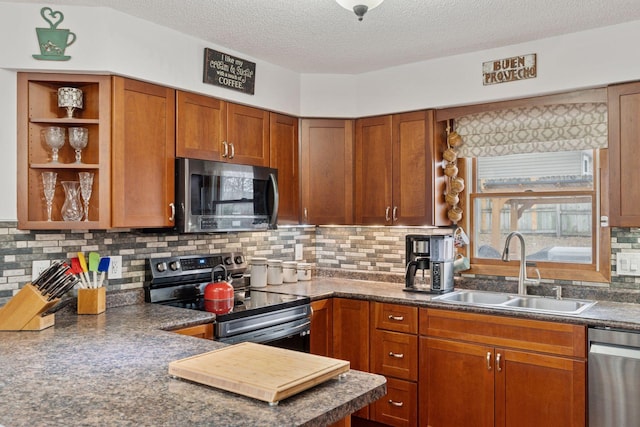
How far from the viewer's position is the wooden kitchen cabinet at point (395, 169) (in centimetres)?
346

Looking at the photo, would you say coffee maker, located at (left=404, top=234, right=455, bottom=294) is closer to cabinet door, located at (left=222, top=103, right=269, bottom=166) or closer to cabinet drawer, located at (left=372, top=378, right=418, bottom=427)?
cabinet drawer, located at (left=372, top=378, right=418, bottom=427)

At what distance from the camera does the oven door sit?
108 inches

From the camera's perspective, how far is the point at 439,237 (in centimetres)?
329

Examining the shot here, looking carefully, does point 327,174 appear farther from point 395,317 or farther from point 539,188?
point 539,188

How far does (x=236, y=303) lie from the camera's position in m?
2.97

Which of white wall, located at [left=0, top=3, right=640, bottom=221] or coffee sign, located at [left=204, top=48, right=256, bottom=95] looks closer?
white wall, located at [left=0, top=3, right=640, bottom=221]

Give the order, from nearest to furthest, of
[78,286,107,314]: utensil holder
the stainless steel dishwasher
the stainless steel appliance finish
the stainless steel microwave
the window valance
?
the stainless steel dishwasher
[78,286,107,314]: utensil holder
the stainless steel appliance finish
the stainless steel microwave
the window valance

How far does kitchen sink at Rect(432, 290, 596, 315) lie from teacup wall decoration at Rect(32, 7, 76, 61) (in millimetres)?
2431

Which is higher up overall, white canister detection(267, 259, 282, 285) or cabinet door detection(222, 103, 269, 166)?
cabinet door detection(222, 103, 269, 166)

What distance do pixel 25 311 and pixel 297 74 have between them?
7.89 feet

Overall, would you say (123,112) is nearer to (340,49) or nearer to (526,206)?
(340,49)

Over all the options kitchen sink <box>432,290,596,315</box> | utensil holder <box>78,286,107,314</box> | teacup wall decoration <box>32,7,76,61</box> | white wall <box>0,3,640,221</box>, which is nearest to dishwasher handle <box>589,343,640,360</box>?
kitchen sink <box>432,290,596,315</box>

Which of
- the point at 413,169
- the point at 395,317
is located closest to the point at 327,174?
the point at 413,169

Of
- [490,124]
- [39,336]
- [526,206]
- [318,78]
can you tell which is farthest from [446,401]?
[318,78]
